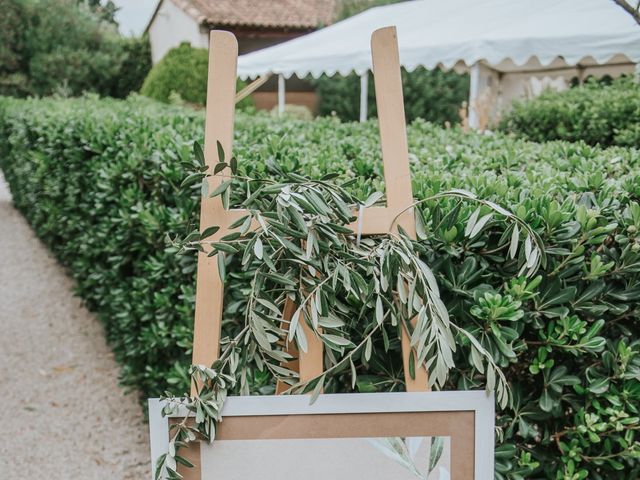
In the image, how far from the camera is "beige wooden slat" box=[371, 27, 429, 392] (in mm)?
1668

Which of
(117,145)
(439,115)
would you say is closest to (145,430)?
(117,145)

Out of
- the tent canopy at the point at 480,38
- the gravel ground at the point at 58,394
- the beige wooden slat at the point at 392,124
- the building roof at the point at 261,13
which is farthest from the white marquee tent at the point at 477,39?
the building roof at the point at 261,13

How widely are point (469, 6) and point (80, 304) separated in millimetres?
5941

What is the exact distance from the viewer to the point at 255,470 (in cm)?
161

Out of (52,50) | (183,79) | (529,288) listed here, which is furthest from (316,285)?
(52,50)

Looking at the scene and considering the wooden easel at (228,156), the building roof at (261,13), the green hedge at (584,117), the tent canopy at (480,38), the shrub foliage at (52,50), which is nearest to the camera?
the wooden easel at (228,156)

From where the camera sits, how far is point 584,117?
605 centimetres

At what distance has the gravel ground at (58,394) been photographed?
3568mm

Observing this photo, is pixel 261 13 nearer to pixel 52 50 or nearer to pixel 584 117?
pixel 52 50

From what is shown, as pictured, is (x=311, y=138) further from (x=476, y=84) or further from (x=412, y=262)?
(x=476, y=84)

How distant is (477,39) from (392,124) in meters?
5.57

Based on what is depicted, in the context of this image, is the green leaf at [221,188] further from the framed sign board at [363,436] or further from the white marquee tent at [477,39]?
the white marquee tent at [477,39]

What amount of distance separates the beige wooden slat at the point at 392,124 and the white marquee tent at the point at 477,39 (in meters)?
4.98

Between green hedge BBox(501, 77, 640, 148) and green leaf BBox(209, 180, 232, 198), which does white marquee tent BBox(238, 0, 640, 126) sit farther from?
green leaf BBox(209, 180, 232, 198)
